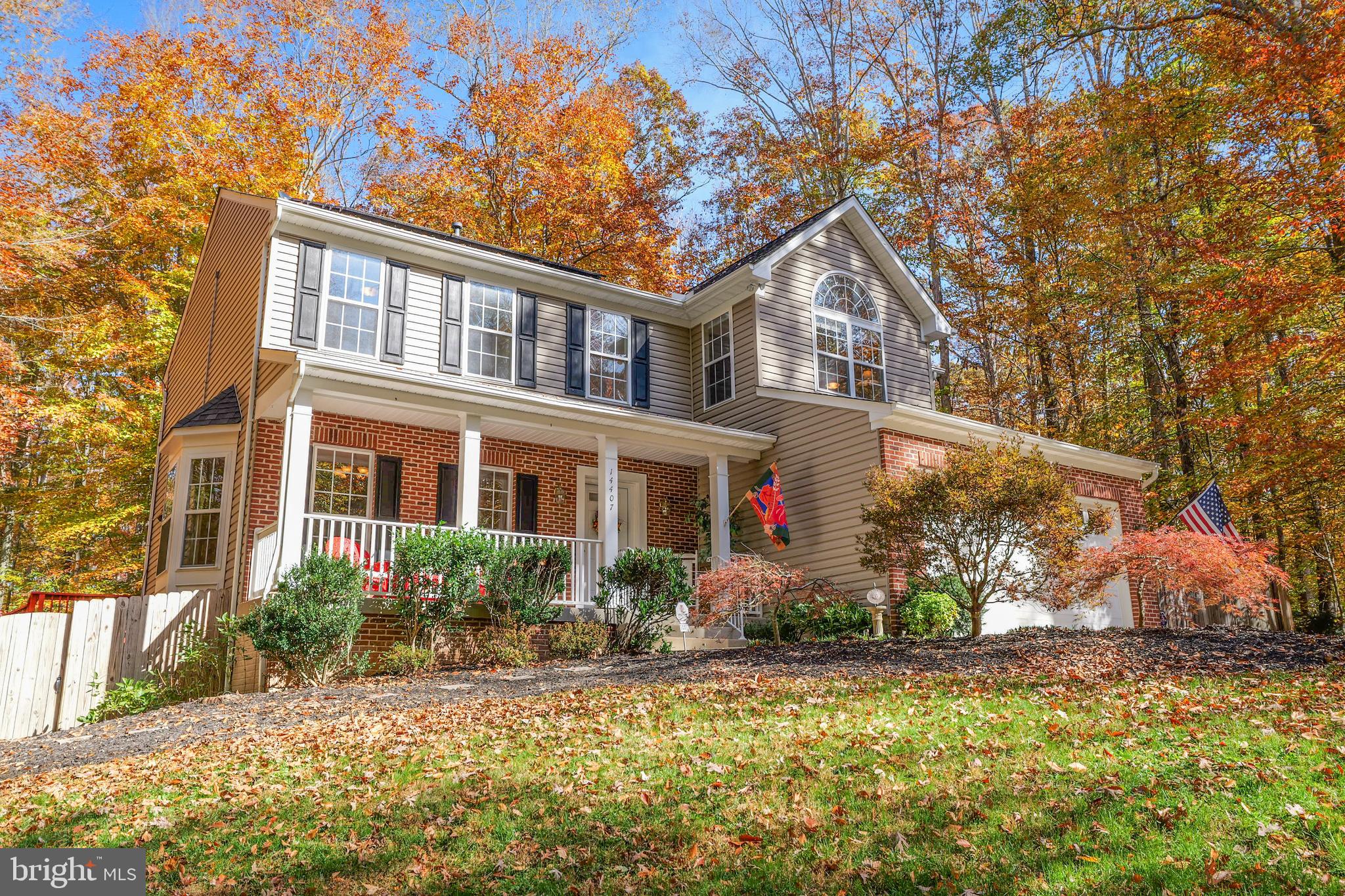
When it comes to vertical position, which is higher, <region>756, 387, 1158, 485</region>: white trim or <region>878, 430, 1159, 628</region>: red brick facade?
<region>756, 387, 1158, 485</region>: white trim

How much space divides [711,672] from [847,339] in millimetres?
10055

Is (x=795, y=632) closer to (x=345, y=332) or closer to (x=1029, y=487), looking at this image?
(x=1029, y=487)

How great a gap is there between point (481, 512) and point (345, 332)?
348 cm

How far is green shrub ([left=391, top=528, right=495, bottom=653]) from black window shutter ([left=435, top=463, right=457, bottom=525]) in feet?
7.97

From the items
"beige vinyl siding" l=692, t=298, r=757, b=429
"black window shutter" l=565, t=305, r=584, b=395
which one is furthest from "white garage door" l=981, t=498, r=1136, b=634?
"black window shutter" l=565, t=305, r=584, b=395

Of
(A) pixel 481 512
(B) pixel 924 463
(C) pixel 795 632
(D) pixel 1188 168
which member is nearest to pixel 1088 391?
(D) pixel 1188 168

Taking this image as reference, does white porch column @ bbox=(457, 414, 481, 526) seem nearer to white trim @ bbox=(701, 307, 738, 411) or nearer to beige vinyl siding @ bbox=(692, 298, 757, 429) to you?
beige vinyl siding @ bbox=(692, 298, 757, 429)

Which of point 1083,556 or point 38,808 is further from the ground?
point 1083,556

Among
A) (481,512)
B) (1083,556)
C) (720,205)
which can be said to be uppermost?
(720,205)

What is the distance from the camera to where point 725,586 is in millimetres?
12539

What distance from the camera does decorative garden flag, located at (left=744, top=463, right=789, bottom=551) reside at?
14.3m

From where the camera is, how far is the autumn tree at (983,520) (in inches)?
426

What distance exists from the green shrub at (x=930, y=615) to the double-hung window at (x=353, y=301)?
29.4 feet

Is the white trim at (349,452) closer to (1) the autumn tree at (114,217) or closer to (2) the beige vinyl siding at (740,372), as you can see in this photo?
(2) the beige vinyl siding at (740,372)
